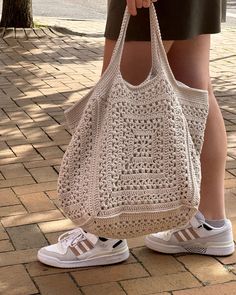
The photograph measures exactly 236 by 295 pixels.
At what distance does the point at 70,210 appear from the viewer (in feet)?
8.84

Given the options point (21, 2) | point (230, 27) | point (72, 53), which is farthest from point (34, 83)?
point (230, 27)

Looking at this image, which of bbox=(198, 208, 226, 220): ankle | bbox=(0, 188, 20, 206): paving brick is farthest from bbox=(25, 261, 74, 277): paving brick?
bbox=(0, 188, 20, 206): paving brick

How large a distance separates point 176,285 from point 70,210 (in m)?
0.53

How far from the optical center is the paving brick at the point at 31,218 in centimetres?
353

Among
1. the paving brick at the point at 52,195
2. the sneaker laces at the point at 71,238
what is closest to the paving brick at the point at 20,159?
the paving brick at the point at 52,195

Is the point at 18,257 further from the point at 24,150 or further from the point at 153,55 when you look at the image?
the point at 24,150

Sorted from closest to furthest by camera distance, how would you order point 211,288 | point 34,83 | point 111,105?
1. point 111,105
2. point 211,288
3. point 34,83

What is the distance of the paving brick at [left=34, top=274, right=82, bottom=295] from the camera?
285cm

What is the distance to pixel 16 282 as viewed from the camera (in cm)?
292

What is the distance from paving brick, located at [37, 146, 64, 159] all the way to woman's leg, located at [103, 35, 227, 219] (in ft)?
5.32

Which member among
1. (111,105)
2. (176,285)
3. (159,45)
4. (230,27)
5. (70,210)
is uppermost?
(159,45)

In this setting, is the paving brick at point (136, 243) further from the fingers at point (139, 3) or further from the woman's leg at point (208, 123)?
the fingers at point (139, 3)

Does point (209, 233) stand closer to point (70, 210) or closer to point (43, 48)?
point (70, 210)

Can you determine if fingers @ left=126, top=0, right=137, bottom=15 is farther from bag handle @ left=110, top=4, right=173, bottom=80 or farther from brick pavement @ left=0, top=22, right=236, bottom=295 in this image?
brick pavement @ left=0, top=22, right=236, bottom=295
